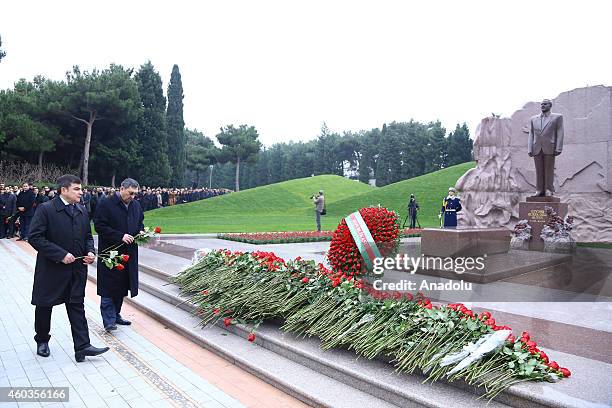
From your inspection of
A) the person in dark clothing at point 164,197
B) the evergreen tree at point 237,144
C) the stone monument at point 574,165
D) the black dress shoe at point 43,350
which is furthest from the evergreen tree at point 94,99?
the black dress shoe at point 43,350

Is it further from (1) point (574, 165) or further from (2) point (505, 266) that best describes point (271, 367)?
(1) point (574, 165)

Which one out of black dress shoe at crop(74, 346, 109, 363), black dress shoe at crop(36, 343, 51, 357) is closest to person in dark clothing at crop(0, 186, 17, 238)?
black dress shoe at crop(36, 343, 51, 357)

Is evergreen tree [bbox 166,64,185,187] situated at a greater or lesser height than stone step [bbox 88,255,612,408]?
greater

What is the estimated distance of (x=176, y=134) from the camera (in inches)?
1866

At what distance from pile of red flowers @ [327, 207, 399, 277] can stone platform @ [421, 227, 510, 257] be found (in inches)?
54.1

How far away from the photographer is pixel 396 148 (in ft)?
210

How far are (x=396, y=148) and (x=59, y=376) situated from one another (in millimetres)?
62393

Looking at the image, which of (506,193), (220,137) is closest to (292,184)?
(220,137)

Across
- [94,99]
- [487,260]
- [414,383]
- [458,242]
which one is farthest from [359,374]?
[94,99]

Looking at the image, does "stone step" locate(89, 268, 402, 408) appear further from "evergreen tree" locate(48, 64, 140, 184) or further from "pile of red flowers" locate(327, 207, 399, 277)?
"evergreen tree" locate(48, 64, 140, 184)

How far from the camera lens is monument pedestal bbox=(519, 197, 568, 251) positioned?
10.4m

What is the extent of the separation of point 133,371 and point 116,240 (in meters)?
1.87

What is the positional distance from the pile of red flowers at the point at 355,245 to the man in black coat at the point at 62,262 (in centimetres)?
340

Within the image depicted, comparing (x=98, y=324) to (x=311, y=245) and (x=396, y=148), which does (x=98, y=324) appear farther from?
(x=396, y=148)
